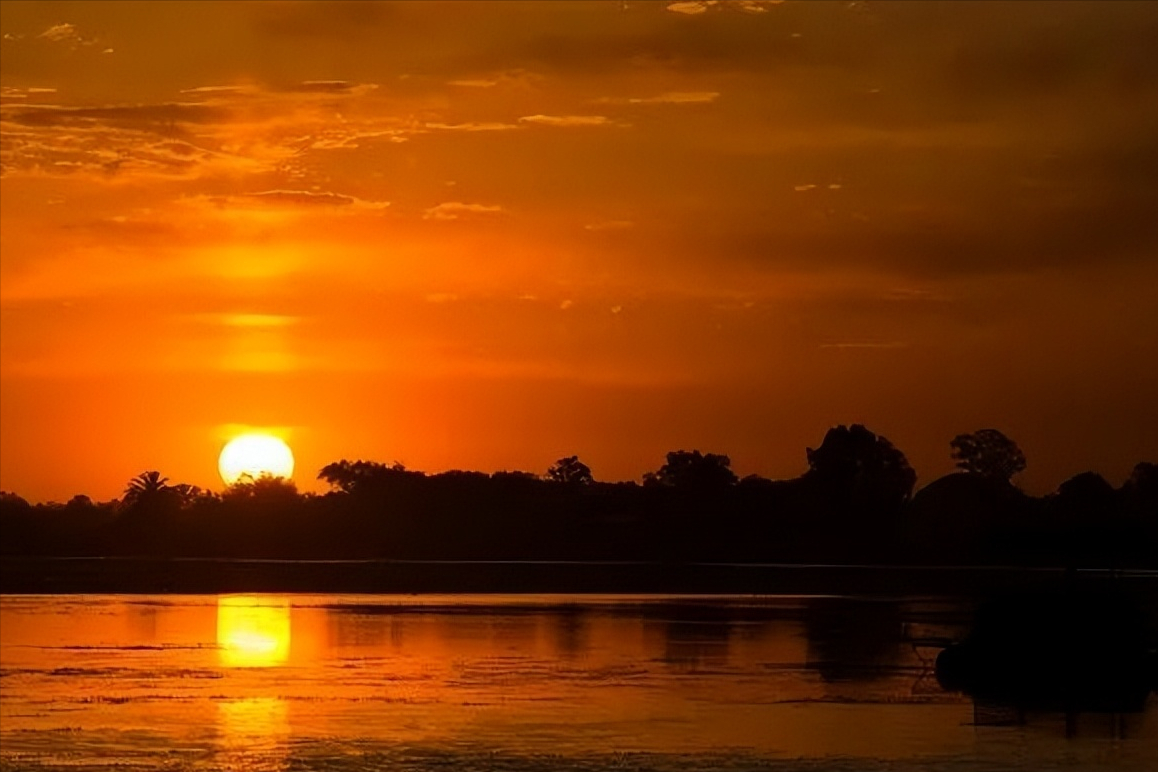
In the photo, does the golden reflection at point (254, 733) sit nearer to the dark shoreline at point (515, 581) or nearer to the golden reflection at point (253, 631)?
the golden reflection at point (253, 631)

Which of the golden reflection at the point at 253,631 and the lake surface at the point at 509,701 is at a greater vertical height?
the golden reflection at the point at 253,631

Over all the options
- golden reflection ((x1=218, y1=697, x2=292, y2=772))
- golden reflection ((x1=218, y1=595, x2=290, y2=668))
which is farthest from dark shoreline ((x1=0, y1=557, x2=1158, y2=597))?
golden reflection ((x1=218, y1=697, x2=292, y2=772))

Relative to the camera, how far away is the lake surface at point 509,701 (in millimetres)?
32281

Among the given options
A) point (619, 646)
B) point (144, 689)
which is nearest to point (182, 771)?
point (144, 689)

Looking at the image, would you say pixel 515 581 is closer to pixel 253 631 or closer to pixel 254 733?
pixel 253 631

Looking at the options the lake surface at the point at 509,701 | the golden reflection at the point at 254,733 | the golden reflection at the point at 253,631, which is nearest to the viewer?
the golden reflection at the point at 254,733

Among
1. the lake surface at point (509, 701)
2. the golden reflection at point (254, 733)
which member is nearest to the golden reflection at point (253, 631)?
the lake surface at point (509, 701)

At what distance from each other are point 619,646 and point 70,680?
18.3 metres

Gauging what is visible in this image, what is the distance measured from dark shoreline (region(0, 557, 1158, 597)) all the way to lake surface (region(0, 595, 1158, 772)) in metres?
31.8

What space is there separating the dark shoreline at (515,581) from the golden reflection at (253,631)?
12010mm

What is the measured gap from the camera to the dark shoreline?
103875 millimetres

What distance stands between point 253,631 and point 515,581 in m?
57.4

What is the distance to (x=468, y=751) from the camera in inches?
1280

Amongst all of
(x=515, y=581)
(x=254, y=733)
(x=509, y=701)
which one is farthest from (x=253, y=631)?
(x=515, y=581)
